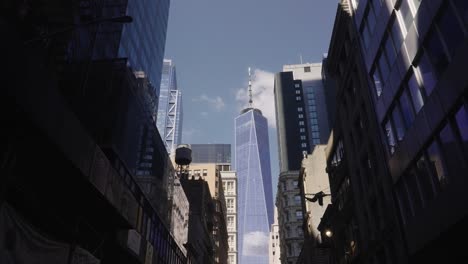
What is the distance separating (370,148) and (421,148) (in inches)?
413

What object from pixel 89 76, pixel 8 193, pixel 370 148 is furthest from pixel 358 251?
pixel 8 193

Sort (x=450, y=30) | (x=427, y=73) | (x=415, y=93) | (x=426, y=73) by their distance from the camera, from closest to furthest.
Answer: (x=450, y=30)
(x=427, y=73)
(x=426, y=73)
(x=415, y=93)

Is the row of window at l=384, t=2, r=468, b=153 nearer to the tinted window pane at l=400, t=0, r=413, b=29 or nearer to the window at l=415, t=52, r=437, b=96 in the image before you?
the window at l=415, t=52, r=437, b=96

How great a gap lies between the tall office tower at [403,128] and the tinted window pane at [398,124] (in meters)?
0.06

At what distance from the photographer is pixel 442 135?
19406 mm

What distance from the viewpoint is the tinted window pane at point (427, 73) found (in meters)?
20.2

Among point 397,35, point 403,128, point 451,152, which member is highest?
point 397,35

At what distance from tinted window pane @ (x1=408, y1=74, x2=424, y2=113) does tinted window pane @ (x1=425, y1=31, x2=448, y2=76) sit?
2217 mm

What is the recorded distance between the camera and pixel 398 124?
2594 centimetres

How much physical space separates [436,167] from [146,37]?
35808 mm

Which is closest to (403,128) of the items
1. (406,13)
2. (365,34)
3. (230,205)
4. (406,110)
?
(406,110)

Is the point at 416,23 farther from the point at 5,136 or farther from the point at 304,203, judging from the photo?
the point at 304,203

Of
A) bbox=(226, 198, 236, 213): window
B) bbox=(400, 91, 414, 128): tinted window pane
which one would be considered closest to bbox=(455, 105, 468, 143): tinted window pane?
bbox=(400, 91, 414, 128): tinted window pane

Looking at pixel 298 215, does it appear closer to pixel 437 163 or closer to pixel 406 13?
pixel 406 13
